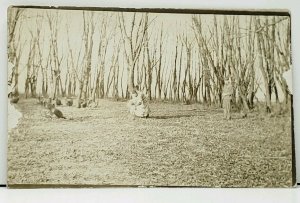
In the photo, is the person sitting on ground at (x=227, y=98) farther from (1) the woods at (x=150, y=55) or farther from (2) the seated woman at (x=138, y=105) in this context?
(2) the seated woman at (x=138, y=105)

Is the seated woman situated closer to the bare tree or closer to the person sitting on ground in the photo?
the bare tree

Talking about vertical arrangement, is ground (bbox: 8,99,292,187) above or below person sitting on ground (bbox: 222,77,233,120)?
below

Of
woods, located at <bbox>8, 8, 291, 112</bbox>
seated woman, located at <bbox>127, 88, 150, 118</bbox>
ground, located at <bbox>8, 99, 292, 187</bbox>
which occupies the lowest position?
ground, located at <bbox>8, 99, 292, 187</bbox>

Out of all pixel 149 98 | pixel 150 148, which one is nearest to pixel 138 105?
pixel 149 98

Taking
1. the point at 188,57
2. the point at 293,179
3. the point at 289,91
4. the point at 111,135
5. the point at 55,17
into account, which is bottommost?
the point at 293,179

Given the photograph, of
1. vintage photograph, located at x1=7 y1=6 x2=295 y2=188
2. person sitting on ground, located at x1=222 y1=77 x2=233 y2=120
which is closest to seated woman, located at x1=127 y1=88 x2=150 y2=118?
vintage photograph, located at x1=7 y1=6 x2=295 y2=188

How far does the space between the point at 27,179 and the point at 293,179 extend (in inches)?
33.1

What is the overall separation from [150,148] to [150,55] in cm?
30

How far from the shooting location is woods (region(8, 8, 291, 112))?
1433 mm

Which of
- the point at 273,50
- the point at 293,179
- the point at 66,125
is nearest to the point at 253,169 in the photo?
the point at 293,179

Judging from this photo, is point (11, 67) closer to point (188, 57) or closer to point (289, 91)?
point (188, 57)

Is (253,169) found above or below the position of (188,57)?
below

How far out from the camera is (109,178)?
1.40m

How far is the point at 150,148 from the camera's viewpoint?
1.43 metres
